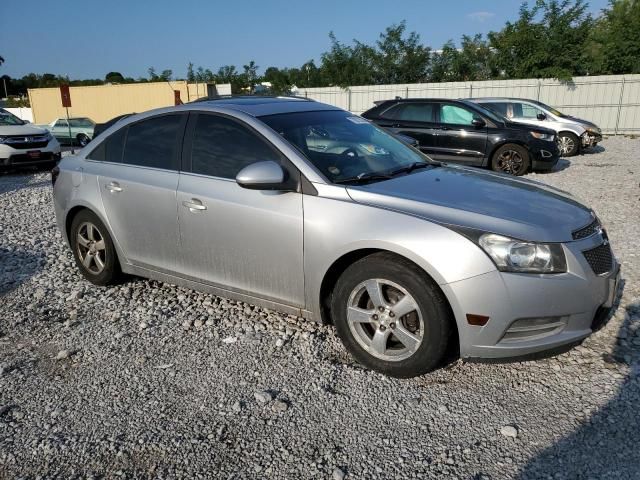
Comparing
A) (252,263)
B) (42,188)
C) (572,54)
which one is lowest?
(42,188)

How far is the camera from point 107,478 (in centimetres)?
247

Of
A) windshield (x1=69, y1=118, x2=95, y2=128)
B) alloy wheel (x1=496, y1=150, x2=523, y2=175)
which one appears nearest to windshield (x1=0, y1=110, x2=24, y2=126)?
windshield (x1=69, y1=118, x2=95, y2=128)

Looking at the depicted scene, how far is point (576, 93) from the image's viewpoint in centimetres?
2286

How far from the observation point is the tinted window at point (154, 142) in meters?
4.18

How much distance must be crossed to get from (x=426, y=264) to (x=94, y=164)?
320cm

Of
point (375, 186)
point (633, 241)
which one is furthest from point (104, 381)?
point (633, 241)

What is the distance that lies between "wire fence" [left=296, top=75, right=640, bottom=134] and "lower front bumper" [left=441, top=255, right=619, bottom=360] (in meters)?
22.2

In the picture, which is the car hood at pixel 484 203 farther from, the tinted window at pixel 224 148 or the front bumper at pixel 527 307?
the tinted window at pixel 224 148

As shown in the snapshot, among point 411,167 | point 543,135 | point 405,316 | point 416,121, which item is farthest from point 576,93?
point 405,316

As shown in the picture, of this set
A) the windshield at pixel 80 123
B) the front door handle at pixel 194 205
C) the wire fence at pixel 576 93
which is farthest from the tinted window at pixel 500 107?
the windshield at pixel 80 123

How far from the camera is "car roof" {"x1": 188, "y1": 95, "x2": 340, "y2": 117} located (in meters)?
4.03

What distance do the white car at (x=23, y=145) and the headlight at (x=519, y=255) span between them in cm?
1275

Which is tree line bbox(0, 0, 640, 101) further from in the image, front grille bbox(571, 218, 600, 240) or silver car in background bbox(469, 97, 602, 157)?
front grille bbox(571, 218, 600, 240)

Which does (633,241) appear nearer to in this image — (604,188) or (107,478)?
(604,188)
